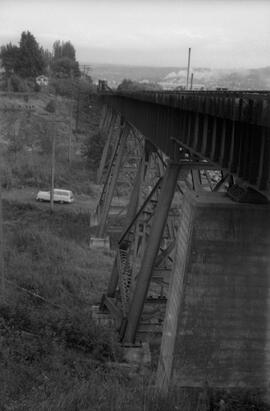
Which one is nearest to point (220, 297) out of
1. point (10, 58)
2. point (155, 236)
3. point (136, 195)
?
point (155, 236)

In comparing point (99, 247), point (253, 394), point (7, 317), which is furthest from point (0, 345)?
point (99, 247)

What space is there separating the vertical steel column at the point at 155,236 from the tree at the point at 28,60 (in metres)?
69.0

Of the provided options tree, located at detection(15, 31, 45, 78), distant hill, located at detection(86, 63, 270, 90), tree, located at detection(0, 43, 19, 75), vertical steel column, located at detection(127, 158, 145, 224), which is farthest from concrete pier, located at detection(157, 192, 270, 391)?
tree, located at detection(0, 43, 19, 75)

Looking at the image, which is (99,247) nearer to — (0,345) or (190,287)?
(0,345)

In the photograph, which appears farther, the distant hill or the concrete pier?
the distant hill

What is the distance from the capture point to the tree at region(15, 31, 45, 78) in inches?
2940

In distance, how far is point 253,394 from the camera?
28.1 ft

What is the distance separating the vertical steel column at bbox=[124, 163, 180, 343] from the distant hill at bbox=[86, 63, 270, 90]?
32.9 feet

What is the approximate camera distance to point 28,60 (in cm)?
7631

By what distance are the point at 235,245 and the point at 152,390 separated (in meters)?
2.59

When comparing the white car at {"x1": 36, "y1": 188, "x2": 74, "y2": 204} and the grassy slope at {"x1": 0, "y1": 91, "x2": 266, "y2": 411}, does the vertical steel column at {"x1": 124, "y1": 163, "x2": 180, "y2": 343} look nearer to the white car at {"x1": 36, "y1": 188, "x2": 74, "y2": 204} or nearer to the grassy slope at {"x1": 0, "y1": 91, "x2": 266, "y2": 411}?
the grassy slope at {"x1": 0, "y1": 91, "x2": 266, "y2": 411}

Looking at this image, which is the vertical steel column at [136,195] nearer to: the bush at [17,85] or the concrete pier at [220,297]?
the concrete pier at [220,297]

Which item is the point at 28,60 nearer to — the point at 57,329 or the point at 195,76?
the point at 195,76

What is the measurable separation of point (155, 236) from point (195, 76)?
52427mm
